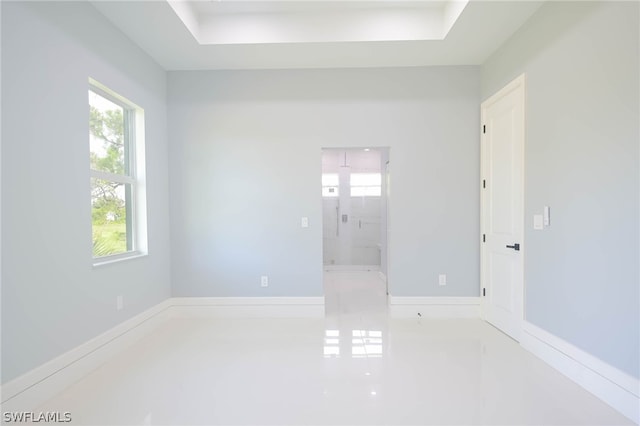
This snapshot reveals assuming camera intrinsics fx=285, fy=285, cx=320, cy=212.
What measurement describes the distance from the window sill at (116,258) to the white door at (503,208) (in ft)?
11.8

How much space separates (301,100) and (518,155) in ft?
7.55

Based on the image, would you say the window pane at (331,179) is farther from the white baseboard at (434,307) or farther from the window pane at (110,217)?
the window pane at (110,217)

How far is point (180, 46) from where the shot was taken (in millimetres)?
2830

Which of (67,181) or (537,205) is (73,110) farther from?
(537,205)

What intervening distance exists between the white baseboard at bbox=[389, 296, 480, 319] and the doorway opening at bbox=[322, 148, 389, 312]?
2.87m

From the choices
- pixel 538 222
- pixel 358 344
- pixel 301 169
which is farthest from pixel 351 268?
pixel 538 222

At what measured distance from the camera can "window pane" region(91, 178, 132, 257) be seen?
241cm

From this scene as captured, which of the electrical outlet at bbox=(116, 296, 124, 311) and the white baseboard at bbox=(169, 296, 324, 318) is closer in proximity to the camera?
the electrical outlet at bbox=(116, 296, 124, 311)

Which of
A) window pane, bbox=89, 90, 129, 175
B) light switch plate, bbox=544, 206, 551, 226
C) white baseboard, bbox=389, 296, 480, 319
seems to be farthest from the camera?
white baseboard, bbox=389, 296, 480, 319

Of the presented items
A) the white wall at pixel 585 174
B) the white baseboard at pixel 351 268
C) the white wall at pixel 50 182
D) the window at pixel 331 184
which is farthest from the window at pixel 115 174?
the white baseboard at pixel 351 268

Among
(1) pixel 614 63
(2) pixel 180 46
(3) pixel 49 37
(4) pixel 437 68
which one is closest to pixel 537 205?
(1) pixel 614 63

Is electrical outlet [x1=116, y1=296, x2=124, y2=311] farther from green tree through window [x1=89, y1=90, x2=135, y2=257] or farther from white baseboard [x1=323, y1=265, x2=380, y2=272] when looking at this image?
white baseboard [x1=323, y1=265, x2=380, y2=272]

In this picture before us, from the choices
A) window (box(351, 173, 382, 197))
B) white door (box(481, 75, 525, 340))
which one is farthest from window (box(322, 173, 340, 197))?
white door (box(481, 75, 525, 340))

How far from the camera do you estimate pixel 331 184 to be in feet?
20.6
